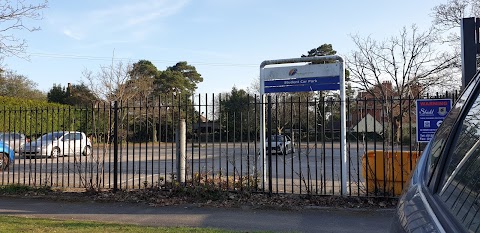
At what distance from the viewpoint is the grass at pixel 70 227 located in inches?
245

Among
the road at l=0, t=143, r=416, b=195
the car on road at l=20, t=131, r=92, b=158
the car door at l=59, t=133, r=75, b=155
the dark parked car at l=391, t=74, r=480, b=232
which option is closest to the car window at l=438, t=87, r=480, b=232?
the dark parked car at l=391, t=74, r=480, b=232

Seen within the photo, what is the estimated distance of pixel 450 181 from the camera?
5.09 ft

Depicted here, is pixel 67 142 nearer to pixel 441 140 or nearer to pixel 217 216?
pixel 217 216

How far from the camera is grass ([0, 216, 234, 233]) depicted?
6223mm

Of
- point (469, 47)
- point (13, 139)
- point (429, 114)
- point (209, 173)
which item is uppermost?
point (469, 47)

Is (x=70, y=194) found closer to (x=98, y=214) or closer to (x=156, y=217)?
(x=98, y=214)

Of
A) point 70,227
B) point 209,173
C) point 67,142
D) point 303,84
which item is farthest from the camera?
point 67,142

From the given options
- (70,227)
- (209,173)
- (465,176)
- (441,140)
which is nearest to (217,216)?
(70,227)

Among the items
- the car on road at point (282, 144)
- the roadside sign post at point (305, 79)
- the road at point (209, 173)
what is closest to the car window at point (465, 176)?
the car on road at point (282, 144)

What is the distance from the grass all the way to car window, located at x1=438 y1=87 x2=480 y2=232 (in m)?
4.95

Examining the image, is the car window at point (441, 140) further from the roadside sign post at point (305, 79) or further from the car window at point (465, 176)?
the roadside sign post at point (305, 79)

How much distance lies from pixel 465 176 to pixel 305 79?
7.85 metres

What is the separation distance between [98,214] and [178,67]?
152ft

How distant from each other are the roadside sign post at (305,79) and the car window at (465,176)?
6.85m
